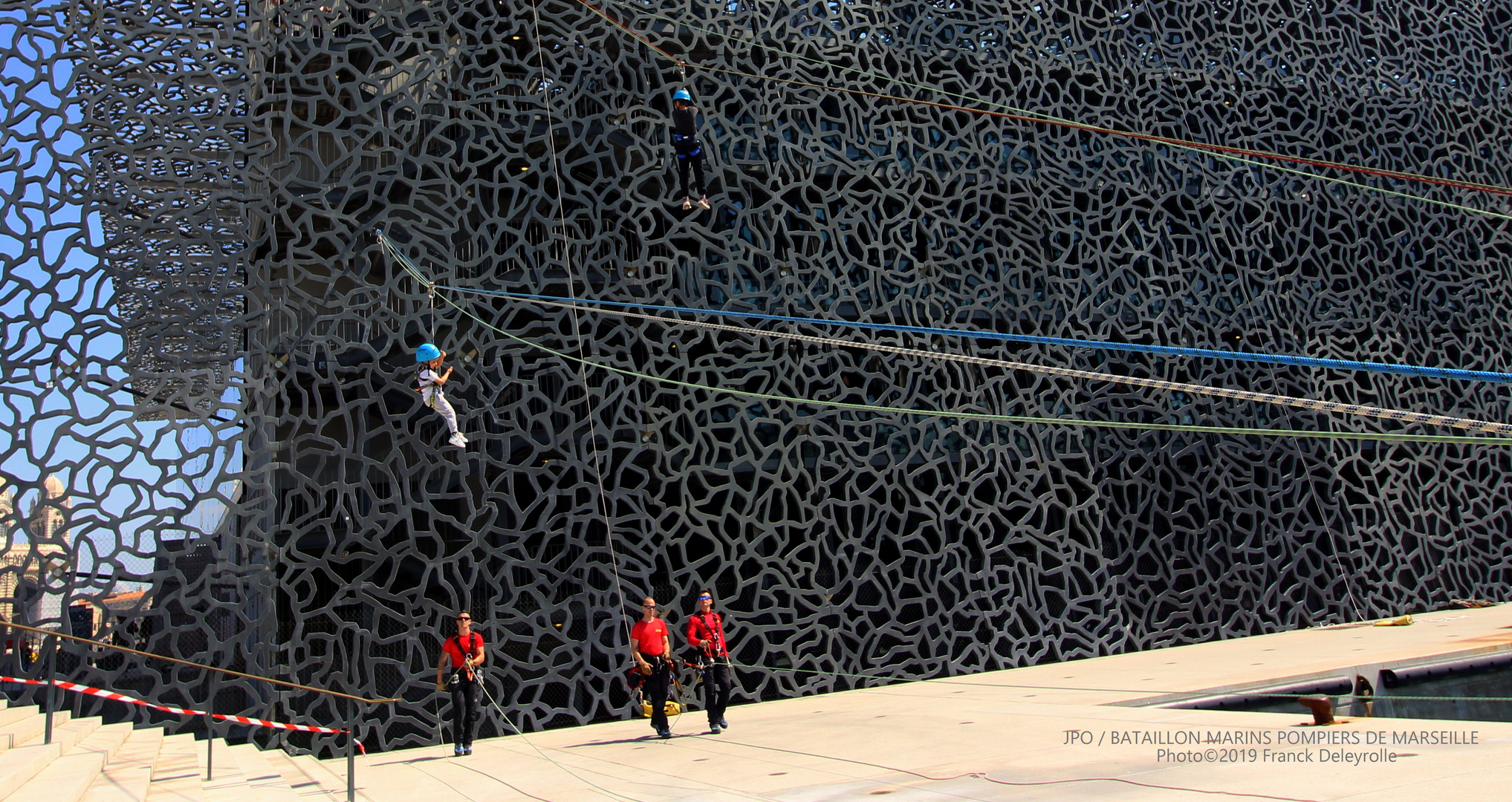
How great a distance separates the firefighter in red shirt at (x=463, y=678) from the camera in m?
10.0

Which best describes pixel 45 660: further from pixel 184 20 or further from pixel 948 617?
pixel 948 617

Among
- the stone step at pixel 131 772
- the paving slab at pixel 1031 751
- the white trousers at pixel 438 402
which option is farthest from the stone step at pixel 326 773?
the white trousers at pixel 438 402

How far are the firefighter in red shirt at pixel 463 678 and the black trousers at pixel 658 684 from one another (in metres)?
1.60

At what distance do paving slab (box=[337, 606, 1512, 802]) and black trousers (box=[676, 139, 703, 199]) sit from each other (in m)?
6.25

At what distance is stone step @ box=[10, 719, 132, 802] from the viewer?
19.6 feet

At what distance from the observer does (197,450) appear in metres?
11.4

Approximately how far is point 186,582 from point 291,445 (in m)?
1.72

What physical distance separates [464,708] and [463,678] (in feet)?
1.02

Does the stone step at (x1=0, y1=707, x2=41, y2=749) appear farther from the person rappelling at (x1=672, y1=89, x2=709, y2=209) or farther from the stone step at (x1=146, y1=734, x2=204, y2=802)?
the person rappelling at (x1=672, y1=89, x2=709, y2=209)

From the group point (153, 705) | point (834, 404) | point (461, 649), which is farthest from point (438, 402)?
point (834, 404)

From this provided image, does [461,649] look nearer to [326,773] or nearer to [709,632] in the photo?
[326,773]

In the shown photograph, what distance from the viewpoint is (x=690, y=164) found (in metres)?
12.9

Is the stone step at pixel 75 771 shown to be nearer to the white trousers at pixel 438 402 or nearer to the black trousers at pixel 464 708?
the black trousers at pixel 464 708

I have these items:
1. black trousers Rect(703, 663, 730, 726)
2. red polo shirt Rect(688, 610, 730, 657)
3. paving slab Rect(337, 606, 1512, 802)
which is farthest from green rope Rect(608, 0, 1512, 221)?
black trousers Rect(703, 663, 730, 726)
